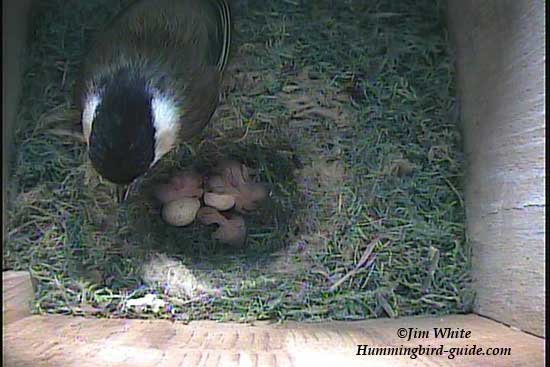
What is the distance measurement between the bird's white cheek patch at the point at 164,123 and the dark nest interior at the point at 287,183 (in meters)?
0.14

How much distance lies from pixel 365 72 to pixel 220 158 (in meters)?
0.26

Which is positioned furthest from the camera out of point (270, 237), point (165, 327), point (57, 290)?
point (270, 237)

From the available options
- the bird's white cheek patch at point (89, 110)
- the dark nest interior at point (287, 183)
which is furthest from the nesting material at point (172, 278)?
the bird's white cheek patch at point (89, 110)

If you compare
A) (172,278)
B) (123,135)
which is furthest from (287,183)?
(123,135)

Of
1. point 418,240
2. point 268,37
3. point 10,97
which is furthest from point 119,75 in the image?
point 418,240

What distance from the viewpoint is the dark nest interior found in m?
0.93

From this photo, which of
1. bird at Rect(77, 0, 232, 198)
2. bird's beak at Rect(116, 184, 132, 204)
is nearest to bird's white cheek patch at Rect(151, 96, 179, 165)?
bird at Rect(77, 0, 232, 198)

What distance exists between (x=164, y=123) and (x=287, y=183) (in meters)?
0.24

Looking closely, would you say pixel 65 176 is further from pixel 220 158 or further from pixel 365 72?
pixel 365 72

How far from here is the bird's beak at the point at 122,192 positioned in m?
0.98

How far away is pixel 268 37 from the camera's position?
1091mm

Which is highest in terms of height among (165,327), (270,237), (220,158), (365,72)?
(365,72)

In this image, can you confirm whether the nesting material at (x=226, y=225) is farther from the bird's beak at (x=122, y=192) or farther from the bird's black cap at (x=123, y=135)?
the bird's black cap at (x=123, y=135)

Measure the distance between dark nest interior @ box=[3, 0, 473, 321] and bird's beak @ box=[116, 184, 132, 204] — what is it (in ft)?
0.04
